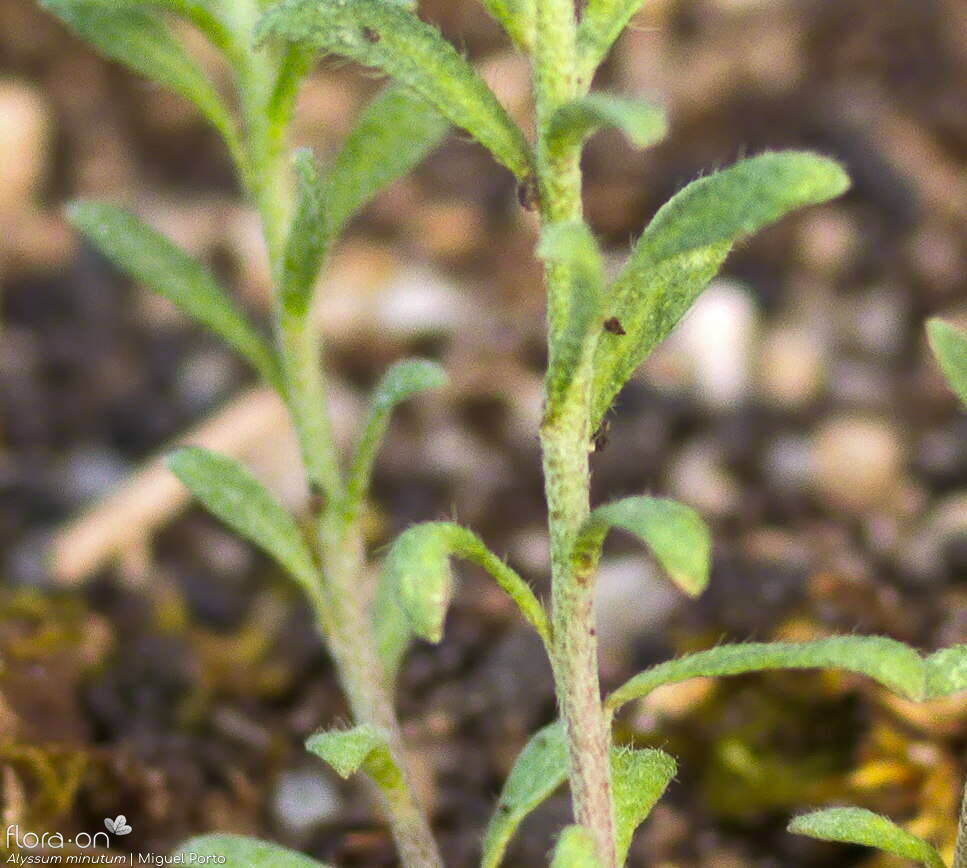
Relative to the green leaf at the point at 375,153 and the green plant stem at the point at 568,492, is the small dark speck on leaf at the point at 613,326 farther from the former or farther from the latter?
the green leaf at the point at 375,153

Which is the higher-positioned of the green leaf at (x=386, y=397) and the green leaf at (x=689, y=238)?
the green leaf at (x=386, y=397)

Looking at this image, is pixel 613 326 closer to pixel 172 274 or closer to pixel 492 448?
pixel 172 274

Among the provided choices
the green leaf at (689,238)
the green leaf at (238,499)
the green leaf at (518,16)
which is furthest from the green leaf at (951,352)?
the green leaf at (238,499)

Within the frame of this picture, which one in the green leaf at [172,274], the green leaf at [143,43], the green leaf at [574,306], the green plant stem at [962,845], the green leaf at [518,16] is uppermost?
the green leaf at [143,43]

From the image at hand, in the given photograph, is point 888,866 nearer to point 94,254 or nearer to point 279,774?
point 279,774

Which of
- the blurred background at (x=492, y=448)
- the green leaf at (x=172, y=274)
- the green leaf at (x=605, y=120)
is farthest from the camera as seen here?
the blurred background at (x=492, y=448)

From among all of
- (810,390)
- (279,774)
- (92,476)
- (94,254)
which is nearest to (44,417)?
(92,476)
